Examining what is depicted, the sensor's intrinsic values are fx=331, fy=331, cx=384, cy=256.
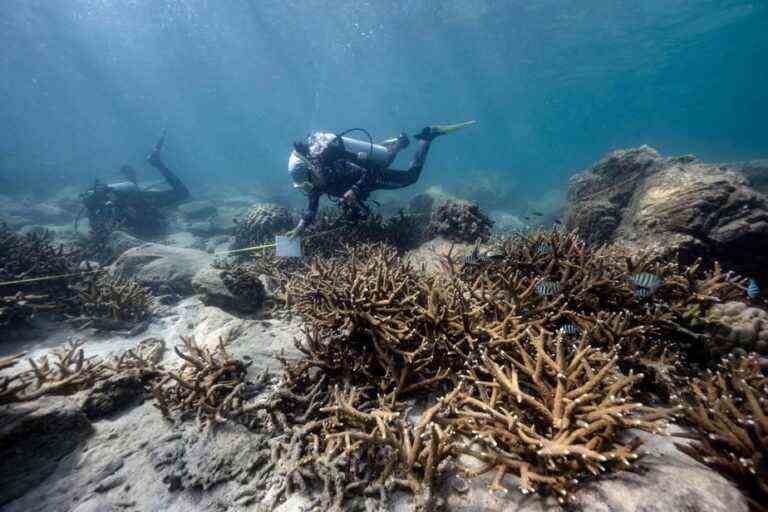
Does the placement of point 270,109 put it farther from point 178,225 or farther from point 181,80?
point 178,225

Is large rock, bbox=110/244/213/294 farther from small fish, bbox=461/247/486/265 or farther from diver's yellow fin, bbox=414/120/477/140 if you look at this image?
diver's yellow fin, bbox=414/120/477/140

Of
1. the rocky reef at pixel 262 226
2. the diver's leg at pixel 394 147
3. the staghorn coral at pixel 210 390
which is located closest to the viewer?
the staghorn coral at pixel 210 390

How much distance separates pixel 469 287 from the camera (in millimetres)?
3887

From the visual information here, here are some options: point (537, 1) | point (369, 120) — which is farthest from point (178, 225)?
point (369, 120)

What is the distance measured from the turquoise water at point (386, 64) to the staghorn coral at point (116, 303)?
337 inches

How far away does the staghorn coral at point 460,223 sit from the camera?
709 centimetres

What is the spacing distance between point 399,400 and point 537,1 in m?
35.6

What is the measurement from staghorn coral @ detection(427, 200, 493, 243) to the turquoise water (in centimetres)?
510

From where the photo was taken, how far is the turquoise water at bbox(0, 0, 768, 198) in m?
32.2

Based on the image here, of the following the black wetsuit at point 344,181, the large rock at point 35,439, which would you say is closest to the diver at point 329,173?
the black wetsuit at point 344,181

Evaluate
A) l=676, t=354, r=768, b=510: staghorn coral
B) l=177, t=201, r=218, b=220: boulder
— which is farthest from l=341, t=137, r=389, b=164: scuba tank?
l=177, t=201, r=218, b=220: boulder

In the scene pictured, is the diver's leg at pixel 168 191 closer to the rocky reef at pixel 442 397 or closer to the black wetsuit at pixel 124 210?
the black wetsuit at pixel 124 210

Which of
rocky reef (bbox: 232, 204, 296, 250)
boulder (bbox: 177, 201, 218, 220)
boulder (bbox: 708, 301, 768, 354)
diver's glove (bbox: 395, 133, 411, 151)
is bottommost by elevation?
boulder (bbox: 708, 301, 768, 354)

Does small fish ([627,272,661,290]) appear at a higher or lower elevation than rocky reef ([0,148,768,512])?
higher
